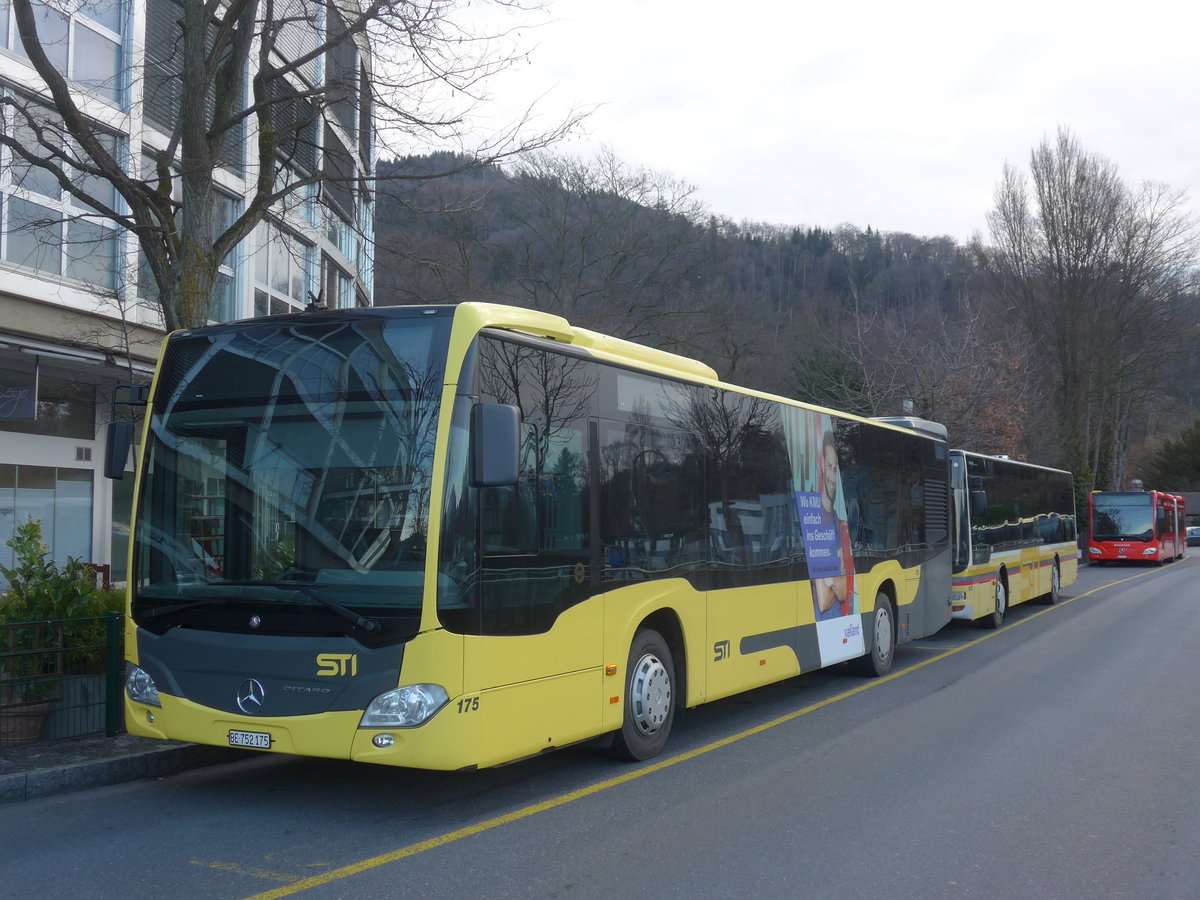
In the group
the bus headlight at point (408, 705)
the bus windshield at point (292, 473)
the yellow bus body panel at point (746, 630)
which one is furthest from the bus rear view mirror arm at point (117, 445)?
the yellow bus body panel at point (746, 630)

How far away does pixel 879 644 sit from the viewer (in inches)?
498

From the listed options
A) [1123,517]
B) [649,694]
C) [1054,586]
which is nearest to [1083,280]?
[1123,517]

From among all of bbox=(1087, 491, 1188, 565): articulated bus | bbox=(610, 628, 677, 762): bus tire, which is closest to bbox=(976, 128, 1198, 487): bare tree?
bbox=(1087, 491, 1188, 565): articulated bus

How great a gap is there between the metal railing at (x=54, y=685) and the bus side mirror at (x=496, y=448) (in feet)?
12.4

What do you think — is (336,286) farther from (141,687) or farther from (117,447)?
(141,687)

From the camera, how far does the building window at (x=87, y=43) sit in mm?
14555

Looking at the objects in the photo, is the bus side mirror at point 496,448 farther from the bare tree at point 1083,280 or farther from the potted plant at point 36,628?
the bare tree at point 1083,280

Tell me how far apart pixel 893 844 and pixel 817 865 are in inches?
23.9

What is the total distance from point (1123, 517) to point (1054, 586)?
20.5 m

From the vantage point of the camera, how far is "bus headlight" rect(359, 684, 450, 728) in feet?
19.4

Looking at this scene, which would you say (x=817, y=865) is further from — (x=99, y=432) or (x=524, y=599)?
(x=99, y=432)

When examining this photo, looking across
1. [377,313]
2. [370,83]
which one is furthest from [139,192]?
[377,313]

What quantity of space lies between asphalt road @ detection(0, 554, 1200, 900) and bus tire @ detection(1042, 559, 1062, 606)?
13.9 m

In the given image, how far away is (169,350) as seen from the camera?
23.1ft
